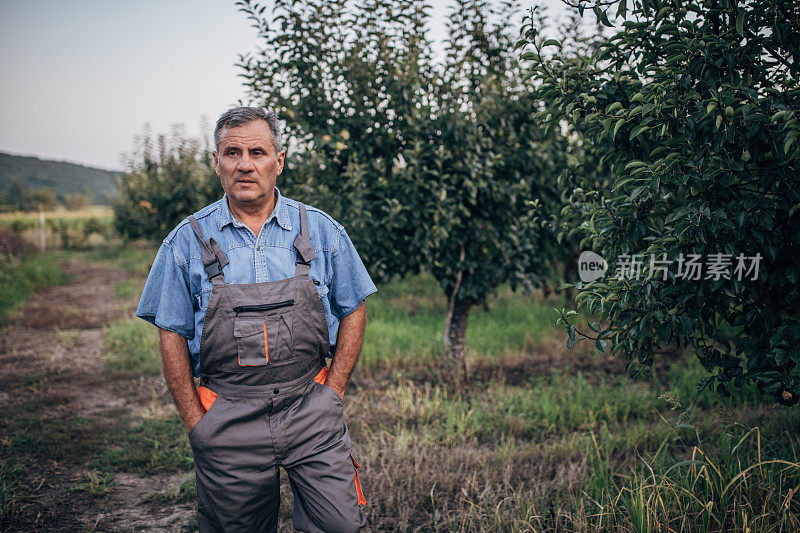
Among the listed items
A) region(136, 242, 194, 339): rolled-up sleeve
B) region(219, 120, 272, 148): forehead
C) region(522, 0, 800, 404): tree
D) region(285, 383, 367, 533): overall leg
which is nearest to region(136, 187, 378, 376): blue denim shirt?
region(136, 242, 194, 339): rolled-up sleeve

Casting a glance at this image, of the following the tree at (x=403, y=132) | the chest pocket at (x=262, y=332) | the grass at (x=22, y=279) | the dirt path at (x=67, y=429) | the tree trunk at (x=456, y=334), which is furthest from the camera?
the grass at (x=22, y=279)

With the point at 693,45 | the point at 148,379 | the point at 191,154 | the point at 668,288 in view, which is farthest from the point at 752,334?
the point at 191,154

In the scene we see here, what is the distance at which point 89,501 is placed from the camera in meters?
3.55

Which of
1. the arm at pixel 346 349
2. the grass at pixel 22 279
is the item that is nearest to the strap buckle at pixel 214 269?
the arm at pixel 346 349

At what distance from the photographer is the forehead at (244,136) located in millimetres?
2252

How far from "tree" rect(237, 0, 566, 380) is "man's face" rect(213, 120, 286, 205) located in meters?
2.33

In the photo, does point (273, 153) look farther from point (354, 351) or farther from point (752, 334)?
point (752, 334)

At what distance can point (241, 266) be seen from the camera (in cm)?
222

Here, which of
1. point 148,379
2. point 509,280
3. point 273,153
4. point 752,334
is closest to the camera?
point 273,153

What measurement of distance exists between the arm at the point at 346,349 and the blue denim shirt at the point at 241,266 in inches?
1.8

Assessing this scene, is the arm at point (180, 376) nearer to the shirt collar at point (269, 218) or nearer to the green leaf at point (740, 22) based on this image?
the shirt collar at point (269, 218)

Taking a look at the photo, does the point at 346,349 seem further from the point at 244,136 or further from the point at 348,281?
the point at 244,136

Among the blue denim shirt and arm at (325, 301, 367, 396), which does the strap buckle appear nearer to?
the blue denim shirt

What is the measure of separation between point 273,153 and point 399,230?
9.33 feet
